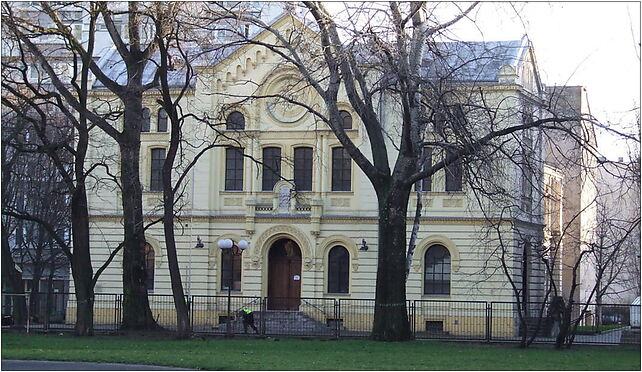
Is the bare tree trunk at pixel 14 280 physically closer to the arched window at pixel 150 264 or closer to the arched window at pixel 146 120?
the arched window at pixel 150 264

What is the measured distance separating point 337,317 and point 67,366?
47.7 feet

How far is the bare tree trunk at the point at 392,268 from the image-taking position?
27703 mm

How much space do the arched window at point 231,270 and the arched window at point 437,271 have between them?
27.5 ft

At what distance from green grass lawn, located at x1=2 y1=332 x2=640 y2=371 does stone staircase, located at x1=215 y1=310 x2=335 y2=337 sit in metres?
4.45

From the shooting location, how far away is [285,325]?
39.0 m

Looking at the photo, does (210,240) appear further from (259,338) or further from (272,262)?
(259,338)

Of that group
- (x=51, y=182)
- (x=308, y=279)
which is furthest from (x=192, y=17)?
(x=51, y=182)

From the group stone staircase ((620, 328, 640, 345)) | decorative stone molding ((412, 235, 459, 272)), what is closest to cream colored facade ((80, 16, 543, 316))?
decorative stone molding ((412, 235, 459, 272))

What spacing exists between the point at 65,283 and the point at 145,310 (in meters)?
32.2

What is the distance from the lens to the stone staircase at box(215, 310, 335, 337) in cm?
3497

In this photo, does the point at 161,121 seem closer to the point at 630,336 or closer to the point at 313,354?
the point at 630,336

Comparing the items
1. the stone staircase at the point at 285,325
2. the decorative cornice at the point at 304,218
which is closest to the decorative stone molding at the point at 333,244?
the decorative cornice at the point at 304,218

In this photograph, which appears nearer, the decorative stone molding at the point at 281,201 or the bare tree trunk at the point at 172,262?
the bare tree trunk at the point at 172,262

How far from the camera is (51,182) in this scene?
172 feet
